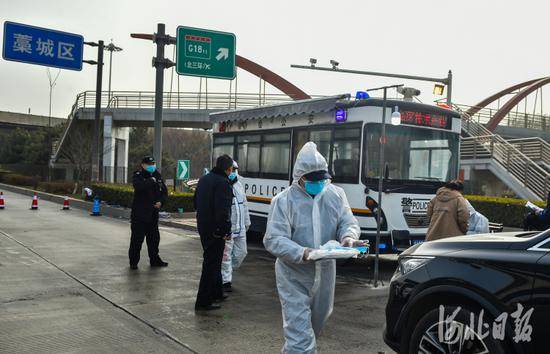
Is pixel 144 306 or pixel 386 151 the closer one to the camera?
pixel 144 306

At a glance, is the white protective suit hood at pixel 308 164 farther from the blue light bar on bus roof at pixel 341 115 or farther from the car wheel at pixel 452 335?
the blue light bar on bus roof at pixel 341 115

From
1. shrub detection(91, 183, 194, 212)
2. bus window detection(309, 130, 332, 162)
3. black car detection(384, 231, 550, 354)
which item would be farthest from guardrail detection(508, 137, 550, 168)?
black car detection(384, 231, 550, 354)

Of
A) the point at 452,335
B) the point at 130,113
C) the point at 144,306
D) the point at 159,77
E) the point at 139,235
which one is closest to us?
the point at 452,335

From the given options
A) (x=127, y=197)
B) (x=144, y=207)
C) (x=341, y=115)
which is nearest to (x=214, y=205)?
(x=144, y=207)

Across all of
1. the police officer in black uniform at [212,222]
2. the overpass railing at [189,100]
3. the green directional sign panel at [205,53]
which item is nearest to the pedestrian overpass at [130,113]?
the overpass railing at [189,100]

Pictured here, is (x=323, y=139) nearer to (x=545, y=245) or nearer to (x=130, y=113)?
(x=545, y=245)

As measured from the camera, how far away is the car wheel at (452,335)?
3434 millimetres

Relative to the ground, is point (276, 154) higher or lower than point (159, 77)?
lower

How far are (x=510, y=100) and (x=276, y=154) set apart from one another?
4378 centimetres

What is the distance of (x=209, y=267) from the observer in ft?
21.1

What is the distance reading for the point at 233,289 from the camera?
25.5 ft

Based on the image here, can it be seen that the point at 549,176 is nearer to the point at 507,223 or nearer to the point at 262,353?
the point at 507,223

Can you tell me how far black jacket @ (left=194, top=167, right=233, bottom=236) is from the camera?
633cm

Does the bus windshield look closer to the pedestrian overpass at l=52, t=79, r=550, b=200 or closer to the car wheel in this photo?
the car wheel
